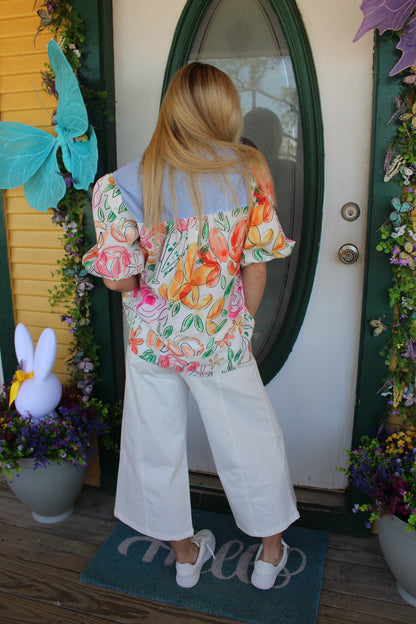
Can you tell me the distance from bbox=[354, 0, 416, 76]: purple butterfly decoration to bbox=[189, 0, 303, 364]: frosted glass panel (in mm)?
353

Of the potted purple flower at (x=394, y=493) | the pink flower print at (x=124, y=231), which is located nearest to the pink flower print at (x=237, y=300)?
the pink flower print at (x=124, y=231)

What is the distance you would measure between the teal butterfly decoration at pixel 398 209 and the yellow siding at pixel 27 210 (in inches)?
50.8

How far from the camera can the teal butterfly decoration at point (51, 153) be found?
1.73 metres

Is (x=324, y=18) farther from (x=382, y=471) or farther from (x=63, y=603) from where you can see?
(x=63, y=603)

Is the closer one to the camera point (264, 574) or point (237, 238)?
point (237, 238)

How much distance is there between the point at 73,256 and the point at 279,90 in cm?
100

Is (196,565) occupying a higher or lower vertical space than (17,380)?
lower

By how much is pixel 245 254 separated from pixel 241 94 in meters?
0.74

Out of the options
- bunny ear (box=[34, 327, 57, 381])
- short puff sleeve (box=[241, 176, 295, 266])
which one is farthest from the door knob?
bunny ear (box=[34, 327, 57, 381])

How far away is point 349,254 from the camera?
5.82 ft

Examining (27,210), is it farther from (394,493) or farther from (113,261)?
(394,493)

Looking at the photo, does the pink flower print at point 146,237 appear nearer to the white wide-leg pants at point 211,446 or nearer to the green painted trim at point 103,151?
the white wide-leg pants at point 211,446

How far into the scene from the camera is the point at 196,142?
1262 mm

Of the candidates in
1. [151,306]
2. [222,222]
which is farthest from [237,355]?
[222,222]
